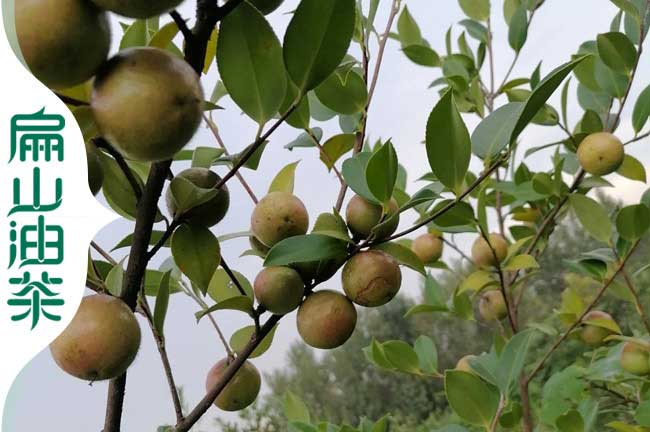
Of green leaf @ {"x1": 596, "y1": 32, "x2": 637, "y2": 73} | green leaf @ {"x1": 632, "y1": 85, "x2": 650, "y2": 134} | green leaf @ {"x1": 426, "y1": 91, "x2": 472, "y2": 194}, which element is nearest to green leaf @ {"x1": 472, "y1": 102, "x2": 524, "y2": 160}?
green leaf @ {"x1": 426, "y1": 91, "x2": 472, "y2": 194}

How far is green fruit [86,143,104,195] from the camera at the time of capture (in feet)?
1.35

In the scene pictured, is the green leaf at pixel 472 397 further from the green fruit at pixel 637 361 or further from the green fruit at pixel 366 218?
the green fruit at pixel 637 361

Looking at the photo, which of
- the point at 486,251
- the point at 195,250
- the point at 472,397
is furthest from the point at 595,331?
the point at 195,250

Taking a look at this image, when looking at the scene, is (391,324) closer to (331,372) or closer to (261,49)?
(331,372)

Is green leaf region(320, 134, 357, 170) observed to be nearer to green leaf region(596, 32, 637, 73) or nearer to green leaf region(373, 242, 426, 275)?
green leaf region(373, 242, 426, 275)

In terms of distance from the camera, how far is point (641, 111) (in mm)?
1032

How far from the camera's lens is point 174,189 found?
42 cm

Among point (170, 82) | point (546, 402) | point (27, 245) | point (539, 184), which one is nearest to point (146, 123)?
point (170, 82)

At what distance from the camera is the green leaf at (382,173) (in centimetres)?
47

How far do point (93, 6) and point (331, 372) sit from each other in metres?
8.23

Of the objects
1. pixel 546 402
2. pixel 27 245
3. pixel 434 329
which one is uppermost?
pixel 27 245

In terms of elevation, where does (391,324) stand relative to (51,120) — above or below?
below

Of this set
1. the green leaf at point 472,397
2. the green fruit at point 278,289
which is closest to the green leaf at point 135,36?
the green fruit at point 278,289

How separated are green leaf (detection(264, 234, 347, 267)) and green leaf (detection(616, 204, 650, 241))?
732mm
